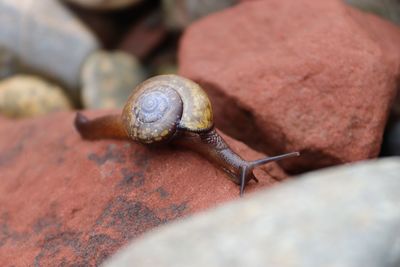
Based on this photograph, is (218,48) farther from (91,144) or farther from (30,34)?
(30,34)

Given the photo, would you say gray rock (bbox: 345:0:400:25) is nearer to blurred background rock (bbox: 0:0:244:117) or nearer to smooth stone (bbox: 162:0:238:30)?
smooth stone (bbox: 162:0:238:30)

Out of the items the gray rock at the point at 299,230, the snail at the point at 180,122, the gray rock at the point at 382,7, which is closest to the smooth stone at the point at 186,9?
the gray rock at the point at 382,7

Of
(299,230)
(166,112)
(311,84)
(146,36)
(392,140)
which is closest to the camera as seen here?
(299,230)

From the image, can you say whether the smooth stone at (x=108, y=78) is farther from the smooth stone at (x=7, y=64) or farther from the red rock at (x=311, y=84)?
the red rock at (x=311, y=84)

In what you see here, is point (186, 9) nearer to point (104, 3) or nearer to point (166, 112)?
point (104, 3)

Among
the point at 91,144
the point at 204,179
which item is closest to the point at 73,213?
the point at 91,144

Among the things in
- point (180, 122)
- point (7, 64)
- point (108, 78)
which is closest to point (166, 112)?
point (180, 122)
